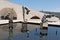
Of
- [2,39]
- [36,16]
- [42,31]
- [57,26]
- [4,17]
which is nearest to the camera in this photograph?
[42,31]

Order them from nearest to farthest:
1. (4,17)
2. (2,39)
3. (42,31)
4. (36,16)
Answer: (42,31), (2,39), (4,17), (36,16)

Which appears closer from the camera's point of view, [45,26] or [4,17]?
[45,26]

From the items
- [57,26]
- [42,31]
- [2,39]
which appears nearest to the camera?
[42,31]

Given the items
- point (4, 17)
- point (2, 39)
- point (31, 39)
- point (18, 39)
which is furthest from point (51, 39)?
point (4, 17)

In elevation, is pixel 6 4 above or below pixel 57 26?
above

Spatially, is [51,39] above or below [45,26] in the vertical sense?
below

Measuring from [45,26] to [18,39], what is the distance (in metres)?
6.39

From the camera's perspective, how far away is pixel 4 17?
76375 mm

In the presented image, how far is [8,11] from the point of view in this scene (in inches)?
3088

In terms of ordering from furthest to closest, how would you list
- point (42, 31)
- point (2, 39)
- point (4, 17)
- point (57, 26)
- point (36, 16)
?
point (36, 16) < point (4, 17) < point (57, 26) < point (2, 39) < point (42, 31)

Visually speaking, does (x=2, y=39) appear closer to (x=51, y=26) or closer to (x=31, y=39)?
(x=31, y=39)

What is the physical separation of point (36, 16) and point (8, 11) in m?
13.3

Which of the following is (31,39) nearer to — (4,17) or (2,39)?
(2,39)

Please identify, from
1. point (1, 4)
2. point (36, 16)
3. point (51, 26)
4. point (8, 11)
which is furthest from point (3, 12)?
point (51, 26)
